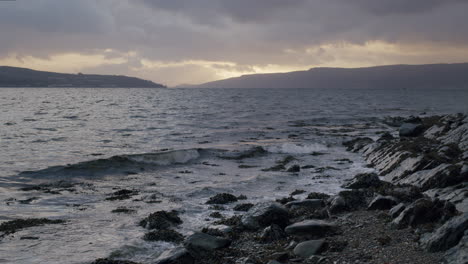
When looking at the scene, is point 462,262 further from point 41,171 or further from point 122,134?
point 122,134

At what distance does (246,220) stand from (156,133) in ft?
98.7

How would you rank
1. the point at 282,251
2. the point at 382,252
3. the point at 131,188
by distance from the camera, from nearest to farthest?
1. the point at 382,252
2. the point at 282,251
3. the point at 131,188

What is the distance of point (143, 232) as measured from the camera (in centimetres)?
1214

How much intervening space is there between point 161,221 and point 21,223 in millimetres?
4659

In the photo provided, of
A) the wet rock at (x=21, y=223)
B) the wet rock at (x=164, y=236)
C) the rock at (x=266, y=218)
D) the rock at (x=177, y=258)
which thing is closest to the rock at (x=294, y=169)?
the rock at (x=266, y=218)

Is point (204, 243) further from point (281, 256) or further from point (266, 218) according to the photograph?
point (266, 218)

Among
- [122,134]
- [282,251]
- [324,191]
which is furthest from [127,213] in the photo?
[122,134]

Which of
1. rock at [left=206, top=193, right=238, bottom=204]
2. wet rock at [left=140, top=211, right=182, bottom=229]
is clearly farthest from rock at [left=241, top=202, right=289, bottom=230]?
rock at [left=206, top=193, right=238, bottom=204]

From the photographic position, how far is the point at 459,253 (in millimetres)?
7211

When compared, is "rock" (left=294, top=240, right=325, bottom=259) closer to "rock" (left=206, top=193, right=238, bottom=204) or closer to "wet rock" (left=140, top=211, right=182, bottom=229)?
"wet rock" (left=140, top=211, right=182, bottom=229)

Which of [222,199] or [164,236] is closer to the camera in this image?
[164,236]

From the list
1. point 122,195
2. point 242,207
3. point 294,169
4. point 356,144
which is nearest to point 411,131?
point 356,144

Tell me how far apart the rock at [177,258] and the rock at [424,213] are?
18.0ft

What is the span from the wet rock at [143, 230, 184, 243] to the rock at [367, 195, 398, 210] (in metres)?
6.26
